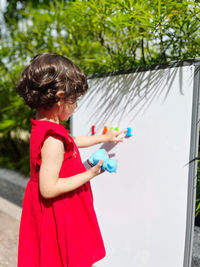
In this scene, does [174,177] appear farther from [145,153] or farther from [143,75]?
[143,75]

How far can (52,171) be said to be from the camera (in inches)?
37.2

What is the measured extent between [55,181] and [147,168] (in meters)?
0.50

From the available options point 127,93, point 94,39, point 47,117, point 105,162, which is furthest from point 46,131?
point 94,39

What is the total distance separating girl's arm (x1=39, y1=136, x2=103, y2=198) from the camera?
0.95 m

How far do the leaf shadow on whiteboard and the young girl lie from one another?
0.32 meters

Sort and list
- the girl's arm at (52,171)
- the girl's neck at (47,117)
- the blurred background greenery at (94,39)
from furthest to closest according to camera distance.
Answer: the blurred background greenery at (94,39) → the girl's neck at (47,117) → the girl's arm at (52,171)

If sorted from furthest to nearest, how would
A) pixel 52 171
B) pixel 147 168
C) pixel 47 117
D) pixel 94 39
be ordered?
pixel 94 39
pixel 147 168
pixel 47 117
pixel 52 171

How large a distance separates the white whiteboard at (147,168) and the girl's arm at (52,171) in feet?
1.41

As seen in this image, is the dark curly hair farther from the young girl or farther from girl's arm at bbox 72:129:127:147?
girl's arm at bbox 72:129:127:147

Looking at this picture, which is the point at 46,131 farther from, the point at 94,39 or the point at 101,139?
the point at 94,39

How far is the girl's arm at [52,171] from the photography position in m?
0.95

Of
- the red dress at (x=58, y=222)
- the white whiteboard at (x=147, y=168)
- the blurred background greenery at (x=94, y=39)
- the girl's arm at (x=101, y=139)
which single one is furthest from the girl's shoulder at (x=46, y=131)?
the blurred background greenery at (x=94, y=39)

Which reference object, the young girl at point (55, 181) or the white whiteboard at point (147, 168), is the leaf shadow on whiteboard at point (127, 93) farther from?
the young girl at point (55, 181)

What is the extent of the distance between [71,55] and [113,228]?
1512 mm
